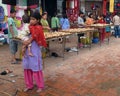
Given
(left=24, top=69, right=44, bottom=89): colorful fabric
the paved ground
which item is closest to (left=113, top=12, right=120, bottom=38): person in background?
the paved ground

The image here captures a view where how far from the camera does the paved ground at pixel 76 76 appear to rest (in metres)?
5.79

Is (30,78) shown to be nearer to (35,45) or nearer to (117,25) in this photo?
(35,45)

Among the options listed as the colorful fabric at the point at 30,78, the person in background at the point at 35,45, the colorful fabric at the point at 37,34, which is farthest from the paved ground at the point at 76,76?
the colorful fabric at the point at 37,34

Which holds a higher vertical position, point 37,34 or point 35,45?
point 37,34

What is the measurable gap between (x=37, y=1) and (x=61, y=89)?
8311mm

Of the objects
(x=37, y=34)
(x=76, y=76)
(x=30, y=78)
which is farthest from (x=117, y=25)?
(x=37, y=34)

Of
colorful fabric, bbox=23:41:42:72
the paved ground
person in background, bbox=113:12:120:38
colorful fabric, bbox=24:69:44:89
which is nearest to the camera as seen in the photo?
colorful fabric, bbox=23:41:42:72

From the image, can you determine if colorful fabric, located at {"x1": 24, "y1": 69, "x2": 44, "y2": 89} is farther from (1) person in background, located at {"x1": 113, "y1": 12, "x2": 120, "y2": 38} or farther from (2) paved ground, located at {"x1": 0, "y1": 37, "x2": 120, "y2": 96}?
(1) person in background, located at {"x1": 113, "y1": 12, "x2": 120, "y2": 38}

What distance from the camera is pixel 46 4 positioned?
15.4 metres

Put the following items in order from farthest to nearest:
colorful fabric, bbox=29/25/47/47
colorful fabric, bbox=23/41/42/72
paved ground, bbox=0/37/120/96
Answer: paved ground, bbox=0/37/120/96
colorful fabric, bbox=23/41/42/72
colorful fabric, bbox=29/25/47/47

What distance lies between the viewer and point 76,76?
22.6ft

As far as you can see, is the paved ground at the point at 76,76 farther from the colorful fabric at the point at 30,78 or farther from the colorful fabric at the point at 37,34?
the colorful fabric at the point at 37,34

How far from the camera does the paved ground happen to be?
5.79 metres

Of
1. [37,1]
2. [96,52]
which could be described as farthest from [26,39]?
[37,1]
